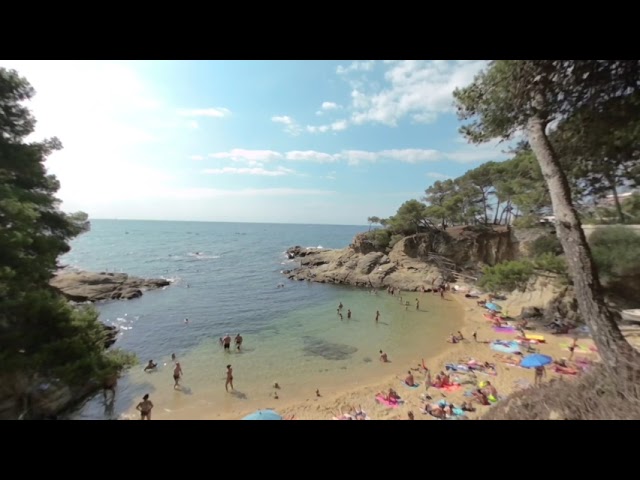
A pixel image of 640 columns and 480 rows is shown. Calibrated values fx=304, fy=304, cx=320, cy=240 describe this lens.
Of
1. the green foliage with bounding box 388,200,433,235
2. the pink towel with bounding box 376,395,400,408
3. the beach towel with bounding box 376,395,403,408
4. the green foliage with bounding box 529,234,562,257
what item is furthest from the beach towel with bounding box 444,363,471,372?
the green foliage with bounding box 388,200,433,235

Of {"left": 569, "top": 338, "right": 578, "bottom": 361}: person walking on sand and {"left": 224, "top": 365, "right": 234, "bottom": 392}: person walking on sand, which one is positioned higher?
{"left": 569, "top": 338, "right": 578, "bottom": 361}: person walking on sand

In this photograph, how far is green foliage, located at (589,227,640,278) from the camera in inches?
515

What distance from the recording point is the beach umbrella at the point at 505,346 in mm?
15877


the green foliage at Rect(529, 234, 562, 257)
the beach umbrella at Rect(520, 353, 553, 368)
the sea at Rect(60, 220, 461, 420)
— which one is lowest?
the sea at Rect(60, 220, 461, 420)

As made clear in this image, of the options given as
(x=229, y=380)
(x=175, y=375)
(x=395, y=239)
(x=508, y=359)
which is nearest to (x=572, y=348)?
A: (x=508, y=359)

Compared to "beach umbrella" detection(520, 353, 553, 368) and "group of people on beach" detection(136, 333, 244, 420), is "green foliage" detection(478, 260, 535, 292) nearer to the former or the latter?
"beach umbrella" detection(520, 353, 553, 368)

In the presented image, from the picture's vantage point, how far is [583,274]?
5082 millimetres

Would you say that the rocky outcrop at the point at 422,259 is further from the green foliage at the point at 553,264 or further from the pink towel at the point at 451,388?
the pink towel at the point at 451,388

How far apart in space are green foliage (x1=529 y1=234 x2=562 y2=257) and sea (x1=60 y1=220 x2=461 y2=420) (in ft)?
23.7

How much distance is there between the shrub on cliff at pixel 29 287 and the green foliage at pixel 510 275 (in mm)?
19054

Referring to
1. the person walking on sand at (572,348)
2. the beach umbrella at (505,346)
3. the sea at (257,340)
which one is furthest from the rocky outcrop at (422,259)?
the person walking on sand at (572,348)

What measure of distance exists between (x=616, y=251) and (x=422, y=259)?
22.9 meters
